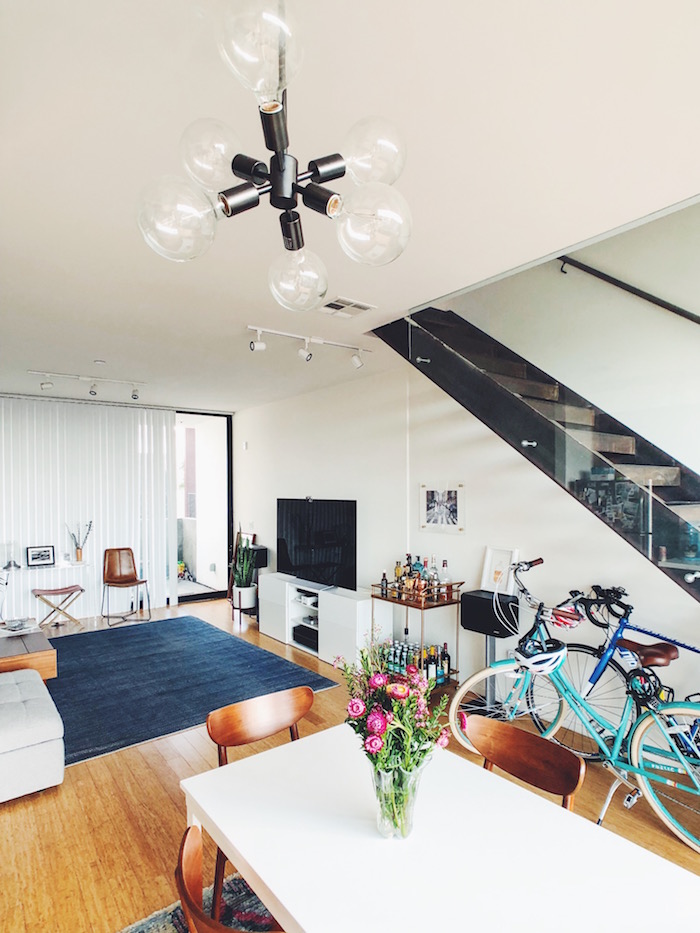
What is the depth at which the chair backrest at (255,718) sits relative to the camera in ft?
6.79

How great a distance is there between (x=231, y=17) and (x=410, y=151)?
3.67 feet

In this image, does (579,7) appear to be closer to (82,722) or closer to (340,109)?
(340,109)

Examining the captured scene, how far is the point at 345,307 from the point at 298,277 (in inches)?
81.1

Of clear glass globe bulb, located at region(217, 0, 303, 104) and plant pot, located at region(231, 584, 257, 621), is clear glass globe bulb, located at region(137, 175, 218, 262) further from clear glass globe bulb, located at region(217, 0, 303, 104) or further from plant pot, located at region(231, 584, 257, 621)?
plant pot, located at region(231, 584, 257, 621)

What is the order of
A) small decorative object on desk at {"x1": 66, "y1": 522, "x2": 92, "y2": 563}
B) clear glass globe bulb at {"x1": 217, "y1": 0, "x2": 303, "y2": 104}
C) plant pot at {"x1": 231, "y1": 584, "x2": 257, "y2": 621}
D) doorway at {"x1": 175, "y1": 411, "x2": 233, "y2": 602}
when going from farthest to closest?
doorway at {"x1": 175, "y1": 411, "x2": 233, "y2": 602} → small decorative object on desk at {"x1": 66, "y1": 522, "x2": 92, "y2": 563} → plant pot at {"x1": 231, "y1": 584, "x2": 257, "y2": 621} → clear glass globe bulb at {"x1": 217, "y1": 0, "x2": 303, "y2": 104}

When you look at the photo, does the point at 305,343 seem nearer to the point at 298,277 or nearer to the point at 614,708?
the point at 298,277

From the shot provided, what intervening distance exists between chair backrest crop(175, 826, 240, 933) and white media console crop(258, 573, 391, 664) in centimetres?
351

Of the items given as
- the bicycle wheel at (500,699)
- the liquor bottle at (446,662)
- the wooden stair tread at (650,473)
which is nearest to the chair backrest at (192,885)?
the bicycle wheel at (500,699)

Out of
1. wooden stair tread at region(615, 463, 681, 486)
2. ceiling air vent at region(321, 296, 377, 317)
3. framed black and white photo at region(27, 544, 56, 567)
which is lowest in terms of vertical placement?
framed black and white photo at region(27, 544, 56, 567)

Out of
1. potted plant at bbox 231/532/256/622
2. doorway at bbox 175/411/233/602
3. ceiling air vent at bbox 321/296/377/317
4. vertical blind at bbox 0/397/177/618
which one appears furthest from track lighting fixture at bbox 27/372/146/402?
ceiling air vent at bbox 321/296/377/317

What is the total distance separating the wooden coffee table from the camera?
13.3ft

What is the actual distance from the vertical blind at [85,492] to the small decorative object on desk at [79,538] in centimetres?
5

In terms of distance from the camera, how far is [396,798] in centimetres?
145

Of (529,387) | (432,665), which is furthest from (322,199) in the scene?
(432,665)
